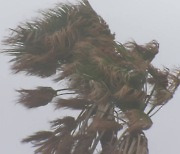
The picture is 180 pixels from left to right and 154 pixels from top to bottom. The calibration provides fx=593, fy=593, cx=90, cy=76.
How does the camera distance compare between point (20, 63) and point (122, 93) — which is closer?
point (122, 93)

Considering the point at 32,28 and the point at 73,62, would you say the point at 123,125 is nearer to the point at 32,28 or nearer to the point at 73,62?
the point at 73,62

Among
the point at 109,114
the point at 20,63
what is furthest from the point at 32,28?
the point at 109,114

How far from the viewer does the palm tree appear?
488 cm

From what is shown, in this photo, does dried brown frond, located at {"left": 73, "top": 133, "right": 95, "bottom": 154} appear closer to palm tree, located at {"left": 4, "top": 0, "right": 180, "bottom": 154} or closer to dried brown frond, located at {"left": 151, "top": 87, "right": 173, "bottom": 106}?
palm tree, located at {"left": 4, "top": 0, "right": 180, "bottom": 154}

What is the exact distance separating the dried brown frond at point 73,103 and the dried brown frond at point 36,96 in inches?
9.2

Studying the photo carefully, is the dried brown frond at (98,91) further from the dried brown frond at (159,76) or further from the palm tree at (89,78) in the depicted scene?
the dried brown frond at (159,76)

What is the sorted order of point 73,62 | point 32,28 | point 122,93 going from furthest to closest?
point 32,28 → point 73,62 → point 122,93

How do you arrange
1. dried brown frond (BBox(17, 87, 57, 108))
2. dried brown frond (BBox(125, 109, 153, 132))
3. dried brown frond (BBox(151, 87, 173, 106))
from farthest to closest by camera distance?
dried brown frond (BBox(17, 87, 57, 108)) → dried brown frond (BBox(151, 87, 173, 106)) → dried brown frond (BBox(125, 109, 153, 132))

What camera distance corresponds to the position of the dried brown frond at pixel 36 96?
529 cm

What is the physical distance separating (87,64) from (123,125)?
24.2 inches

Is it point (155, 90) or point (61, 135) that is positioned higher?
point (155, 90)

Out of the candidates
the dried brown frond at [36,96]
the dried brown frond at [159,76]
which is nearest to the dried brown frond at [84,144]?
the dried brown frond at [36,96]

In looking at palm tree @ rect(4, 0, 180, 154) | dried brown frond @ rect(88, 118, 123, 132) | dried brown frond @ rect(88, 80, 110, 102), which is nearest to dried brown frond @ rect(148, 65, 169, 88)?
palm tree @ rect(4, 0, 180, 154)

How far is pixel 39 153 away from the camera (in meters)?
5.04
